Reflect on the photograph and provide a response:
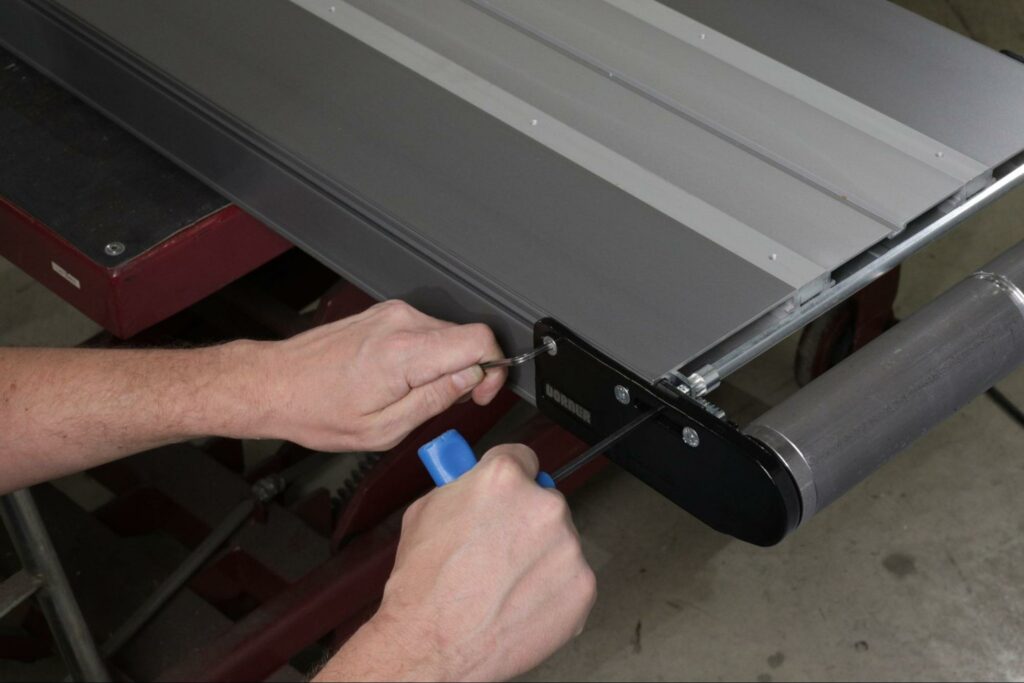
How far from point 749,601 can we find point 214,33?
43.5 inches

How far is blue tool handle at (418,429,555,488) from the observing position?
3.17 feet

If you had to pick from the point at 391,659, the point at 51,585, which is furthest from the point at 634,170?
the point at 51,585

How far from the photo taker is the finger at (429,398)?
105 centimetres

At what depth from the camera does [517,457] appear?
0.96 metres

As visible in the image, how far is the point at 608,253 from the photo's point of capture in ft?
3.55

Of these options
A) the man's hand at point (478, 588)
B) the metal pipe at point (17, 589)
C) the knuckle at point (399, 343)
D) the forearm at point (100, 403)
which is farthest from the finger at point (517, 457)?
the metal pipe at point (17, 589)

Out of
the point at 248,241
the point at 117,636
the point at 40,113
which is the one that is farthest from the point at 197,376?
the point at 117,636

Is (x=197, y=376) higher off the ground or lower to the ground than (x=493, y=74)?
lower

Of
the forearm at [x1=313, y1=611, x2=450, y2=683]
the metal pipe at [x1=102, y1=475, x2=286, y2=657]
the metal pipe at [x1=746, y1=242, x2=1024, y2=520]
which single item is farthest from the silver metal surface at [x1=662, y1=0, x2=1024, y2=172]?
the metal pipe at [x1=102, y1=475, x2=286, y2=657]

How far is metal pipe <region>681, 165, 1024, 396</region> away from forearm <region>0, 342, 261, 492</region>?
0.37 meters

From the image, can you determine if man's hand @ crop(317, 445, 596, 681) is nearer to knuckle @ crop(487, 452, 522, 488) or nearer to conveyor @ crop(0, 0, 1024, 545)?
knuckle @ crop(487, 452, 522, 488)

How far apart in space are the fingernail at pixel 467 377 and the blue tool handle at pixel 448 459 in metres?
0.07

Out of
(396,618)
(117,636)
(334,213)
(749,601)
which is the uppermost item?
(334,213)

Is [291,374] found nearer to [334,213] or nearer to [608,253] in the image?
[334,213]
